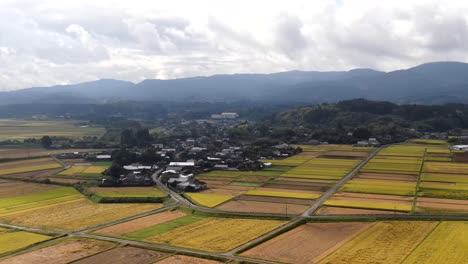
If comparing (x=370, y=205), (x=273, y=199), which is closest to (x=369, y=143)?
(x=273, y=199)

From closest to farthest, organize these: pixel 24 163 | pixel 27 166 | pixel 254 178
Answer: pixel 254 178
pixel 27 166
pixel 24 163

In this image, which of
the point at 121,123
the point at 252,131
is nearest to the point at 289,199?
the point at 252,131

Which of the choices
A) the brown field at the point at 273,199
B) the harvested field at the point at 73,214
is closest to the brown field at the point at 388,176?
the brown field at the point at 273,199

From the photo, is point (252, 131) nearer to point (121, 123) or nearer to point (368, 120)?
point (368, 120)

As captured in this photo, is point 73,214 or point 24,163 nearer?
point 73,214

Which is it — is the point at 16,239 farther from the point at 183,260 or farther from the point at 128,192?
the point at 128,192
